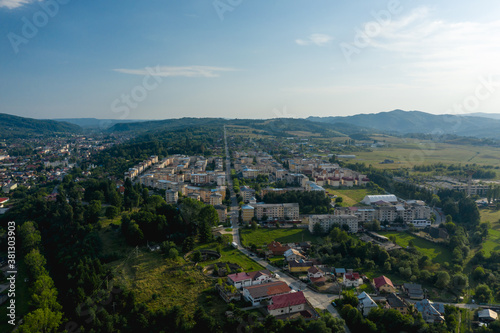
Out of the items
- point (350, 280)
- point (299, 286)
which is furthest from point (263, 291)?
point (350, 280)

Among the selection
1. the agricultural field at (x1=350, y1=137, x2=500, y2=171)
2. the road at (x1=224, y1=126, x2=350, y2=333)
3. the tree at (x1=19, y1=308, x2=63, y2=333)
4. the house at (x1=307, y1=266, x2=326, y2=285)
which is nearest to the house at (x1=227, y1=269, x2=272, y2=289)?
the road at (x1=224, y1=126, x2=350, y2=333)

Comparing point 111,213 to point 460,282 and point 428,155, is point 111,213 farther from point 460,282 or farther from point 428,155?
point 428,155

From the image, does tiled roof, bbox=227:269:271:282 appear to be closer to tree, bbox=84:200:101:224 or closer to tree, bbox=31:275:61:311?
tree, bbox=31:275:61:311

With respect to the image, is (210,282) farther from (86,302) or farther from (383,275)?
(383,275)

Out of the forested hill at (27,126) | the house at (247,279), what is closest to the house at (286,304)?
the house at (247,279)

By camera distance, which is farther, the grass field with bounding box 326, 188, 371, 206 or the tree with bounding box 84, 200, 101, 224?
the grass field with bounding box 326, 188, 371, 206

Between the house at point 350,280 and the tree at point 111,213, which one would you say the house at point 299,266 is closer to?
the house at point 350,280
